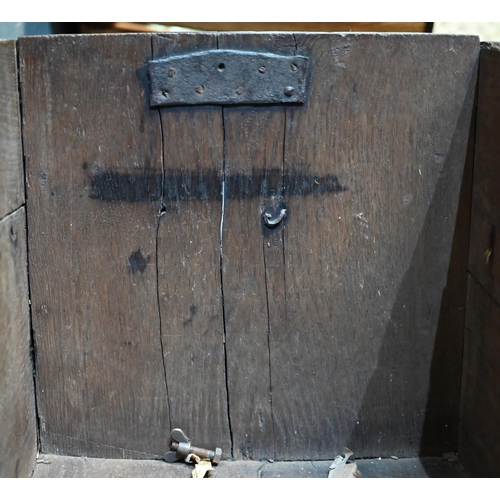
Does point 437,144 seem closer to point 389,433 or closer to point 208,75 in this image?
point 208,75

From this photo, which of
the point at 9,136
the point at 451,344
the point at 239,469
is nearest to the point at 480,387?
the point at 451,344

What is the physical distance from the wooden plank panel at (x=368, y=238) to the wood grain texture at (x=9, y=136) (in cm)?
54

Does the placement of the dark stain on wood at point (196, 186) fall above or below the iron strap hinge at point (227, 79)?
below

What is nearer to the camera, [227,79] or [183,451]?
[227,79]

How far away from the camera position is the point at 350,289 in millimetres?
1381

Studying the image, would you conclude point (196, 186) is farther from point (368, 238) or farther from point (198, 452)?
point (198, 452)

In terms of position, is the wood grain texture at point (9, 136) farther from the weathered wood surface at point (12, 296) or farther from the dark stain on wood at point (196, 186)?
the dark stain on wood at point (196, 186)

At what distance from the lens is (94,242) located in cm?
135

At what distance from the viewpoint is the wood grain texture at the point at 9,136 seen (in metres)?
1.21

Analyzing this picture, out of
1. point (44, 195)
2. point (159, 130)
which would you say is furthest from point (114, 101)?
point (44, 195)

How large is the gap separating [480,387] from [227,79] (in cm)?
82

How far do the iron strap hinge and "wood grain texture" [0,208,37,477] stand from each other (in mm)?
396

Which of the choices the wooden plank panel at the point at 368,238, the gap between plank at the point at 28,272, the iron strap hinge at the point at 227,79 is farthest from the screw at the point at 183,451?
the iron strap hinge at the point at 227,79

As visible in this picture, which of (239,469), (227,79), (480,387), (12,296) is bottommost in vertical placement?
(239,469)
